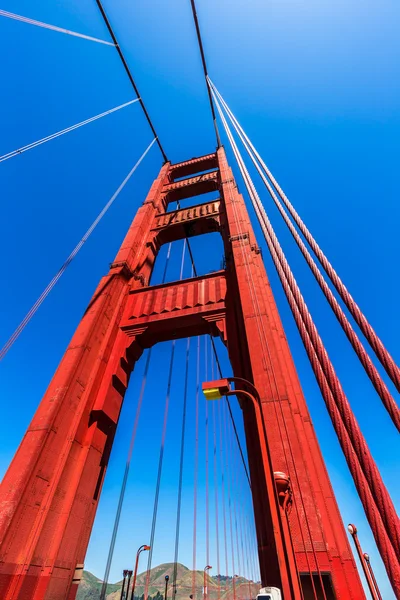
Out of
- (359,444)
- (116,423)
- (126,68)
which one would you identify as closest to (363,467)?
(359,444)

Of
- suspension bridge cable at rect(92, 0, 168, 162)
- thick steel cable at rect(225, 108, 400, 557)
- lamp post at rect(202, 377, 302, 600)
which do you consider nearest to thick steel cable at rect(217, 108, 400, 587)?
thick steel cable at rect(225, 108, 400, 557)

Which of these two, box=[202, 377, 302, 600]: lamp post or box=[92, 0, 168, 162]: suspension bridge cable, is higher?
box=[92, 0, 168, 162]: suspension bridge cable

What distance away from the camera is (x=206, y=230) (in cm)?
1530

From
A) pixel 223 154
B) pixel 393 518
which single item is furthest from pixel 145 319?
pixel 223 154

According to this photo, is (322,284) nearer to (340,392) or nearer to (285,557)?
(340,392)

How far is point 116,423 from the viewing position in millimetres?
8875

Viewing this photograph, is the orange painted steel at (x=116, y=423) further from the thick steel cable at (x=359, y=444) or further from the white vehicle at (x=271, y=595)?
the thick steel cable at (x=359, y=444)

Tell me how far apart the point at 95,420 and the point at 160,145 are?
2052 centimetres

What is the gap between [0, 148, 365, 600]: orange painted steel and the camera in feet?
16.3

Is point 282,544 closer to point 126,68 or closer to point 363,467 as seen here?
point 363,467

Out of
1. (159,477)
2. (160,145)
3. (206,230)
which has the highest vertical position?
(160,145)

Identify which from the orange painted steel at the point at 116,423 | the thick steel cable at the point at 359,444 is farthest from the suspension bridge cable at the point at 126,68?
the thick steel cable at the point at 359,444

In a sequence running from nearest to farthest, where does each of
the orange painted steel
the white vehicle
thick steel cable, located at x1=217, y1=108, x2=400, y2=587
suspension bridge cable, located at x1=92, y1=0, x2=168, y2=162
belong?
1. thick steel cable, located at x1=217, y1=108, x2=400, y2=587
2. the white vehicle
3. the orange painted steel
4. suspension bridge cable, located at x1=92, y1=0, x2=168, y2=162

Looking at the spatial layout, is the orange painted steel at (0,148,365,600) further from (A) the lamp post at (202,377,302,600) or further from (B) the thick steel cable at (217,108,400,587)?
(B) the thick steel cable at (217,108,400,587)
